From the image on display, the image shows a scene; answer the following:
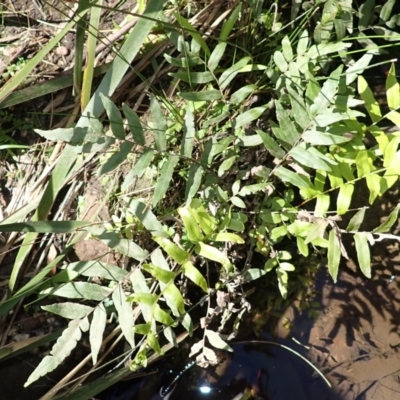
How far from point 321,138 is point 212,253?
1.54 feet

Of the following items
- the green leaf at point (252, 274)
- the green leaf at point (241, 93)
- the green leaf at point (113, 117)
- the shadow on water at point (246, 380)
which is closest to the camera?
the green leaf at point (113, 117)

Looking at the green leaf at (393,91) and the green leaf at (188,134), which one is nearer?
the green leaf at (188,134)

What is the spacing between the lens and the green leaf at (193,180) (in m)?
1.59

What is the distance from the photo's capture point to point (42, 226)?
1.68 meters

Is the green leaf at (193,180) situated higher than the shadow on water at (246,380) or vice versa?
the green leaf at (193,180)

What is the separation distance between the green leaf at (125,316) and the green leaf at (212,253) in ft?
0.90

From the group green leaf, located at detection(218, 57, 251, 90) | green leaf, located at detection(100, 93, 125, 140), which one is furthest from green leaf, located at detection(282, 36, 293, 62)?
green leaf, located at detection(100, 93, 125, 140)

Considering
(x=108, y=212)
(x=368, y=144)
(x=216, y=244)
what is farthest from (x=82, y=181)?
(x=368, y=144)

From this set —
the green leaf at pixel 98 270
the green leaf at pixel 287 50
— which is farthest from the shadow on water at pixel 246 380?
the green leaf at pixel 287 50

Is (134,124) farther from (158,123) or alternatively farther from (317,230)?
(317,230)

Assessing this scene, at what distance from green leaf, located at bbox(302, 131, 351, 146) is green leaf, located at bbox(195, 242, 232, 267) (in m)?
0.43

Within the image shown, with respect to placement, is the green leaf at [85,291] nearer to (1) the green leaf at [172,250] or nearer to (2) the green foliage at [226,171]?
(2) the green foliage at [226,171]

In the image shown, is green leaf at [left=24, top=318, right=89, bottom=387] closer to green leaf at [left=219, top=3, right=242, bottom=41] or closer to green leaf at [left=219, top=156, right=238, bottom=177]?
green leaf at [left=219, top=156, right=238, bottom=177]

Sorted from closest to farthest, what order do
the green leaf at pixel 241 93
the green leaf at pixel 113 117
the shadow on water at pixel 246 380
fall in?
1. the green leaf at pixel 113 117
2. the green leaf at pixel 241 93
3. the shadow on water at pixel 246 380
